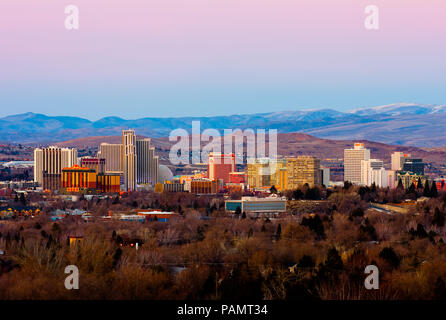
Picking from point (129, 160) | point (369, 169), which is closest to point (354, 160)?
point (369, 169)

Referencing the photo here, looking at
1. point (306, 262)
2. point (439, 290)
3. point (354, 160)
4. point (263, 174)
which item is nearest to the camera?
point (439, 290)

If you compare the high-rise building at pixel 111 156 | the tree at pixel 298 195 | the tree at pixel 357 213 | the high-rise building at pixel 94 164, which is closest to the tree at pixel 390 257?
the tree at pixel 357 213

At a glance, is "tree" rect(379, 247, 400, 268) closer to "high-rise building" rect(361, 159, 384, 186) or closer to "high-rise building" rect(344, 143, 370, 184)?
"high-rise building" rect(361, 159, 384, 186)

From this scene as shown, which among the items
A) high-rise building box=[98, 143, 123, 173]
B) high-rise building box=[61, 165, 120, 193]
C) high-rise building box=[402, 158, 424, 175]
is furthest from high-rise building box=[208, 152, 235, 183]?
high-rise building box=[402, 158, 424, 175]

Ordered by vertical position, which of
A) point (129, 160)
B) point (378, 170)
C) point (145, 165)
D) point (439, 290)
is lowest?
point (439, 290)

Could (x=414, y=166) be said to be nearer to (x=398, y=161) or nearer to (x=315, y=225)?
(x=398, y=161)

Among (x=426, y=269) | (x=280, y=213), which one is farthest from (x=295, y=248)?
(x=280, y=213)
